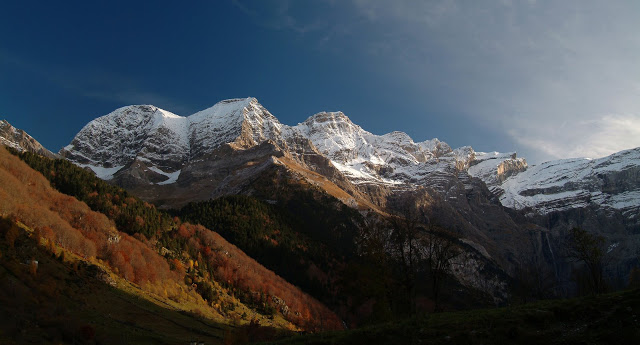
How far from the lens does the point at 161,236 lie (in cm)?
11100

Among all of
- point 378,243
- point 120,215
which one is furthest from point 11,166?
point 378,243

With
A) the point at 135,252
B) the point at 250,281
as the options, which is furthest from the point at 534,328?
the point at 250,281

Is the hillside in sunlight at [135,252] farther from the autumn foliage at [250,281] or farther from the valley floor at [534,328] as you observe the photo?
the valley floor at [534,328]

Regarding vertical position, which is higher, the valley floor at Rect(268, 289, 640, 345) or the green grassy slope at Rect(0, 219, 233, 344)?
the valley floor at Rect(268, 289, 640, 345)

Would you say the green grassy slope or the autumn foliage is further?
the autumn foliage

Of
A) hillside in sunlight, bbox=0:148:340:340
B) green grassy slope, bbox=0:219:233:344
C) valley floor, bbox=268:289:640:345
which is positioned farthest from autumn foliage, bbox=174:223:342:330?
valley floor, bbox=268:289:640:345

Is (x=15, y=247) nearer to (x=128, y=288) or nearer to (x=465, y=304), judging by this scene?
(x=128, y=288)

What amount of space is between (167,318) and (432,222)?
4123 cm

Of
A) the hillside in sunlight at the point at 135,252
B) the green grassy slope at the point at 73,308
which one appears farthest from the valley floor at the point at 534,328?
the hillside in sunlight at the point at 135,252

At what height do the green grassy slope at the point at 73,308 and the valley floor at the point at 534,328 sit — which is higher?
the valley floor at the point at 534,328

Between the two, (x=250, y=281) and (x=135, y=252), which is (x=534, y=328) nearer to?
(x=135, y=252)

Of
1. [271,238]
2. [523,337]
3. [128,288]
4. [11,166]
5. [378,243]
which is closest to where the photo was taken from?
[523,337]

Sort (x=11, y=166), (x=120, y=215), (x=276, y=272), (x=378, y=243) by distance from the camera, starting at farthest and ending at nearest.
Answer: (x=276, y=272) → (x=120, y=215) → (x=11, y=166) → (x=378, y=243)

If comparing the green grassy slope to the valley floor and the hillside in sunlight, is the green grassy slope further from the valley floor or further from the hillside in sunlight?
the valley floor
